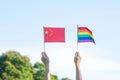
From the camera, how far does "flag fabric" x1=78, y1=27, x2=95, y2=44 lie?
129 ft

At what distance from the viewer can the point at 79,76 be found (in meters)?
32.1

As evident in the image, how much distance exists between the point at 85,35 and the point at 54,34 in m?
2.70

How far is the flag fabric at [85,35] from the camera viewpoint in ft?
129

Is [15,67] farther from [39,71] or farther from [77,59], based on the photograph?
[77,59]

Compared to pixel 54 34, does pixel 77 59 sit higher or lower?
lower

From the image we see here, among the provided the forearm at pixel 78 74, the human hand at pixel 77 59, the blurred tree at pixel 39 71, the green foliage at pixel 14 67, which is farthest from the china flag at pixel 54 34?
the blurred tree at pixel 39 71

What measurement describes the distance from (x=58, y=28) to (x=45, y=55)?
4928 millimetres

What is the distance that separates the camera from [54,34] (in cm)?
3775

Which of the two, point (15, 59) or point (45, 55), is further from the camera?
point (15, 59)

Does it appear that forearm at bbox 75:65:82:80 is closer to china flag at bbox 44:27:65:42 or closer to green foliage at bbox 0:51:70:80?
china flag at bbox 44:27:65:42

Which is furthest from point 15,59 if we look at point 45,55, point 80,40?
point 45,55

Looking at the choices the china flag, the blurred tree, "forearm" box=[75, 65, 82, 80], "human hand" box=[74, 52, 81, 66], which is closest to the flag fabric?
the china flag

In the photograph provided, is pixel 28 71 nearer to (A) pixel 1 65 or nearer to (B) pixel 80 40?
(A) pixel 1 65

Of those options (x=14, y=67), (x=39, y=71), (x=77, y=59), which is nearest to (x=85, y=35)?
(x=77, y=59)
